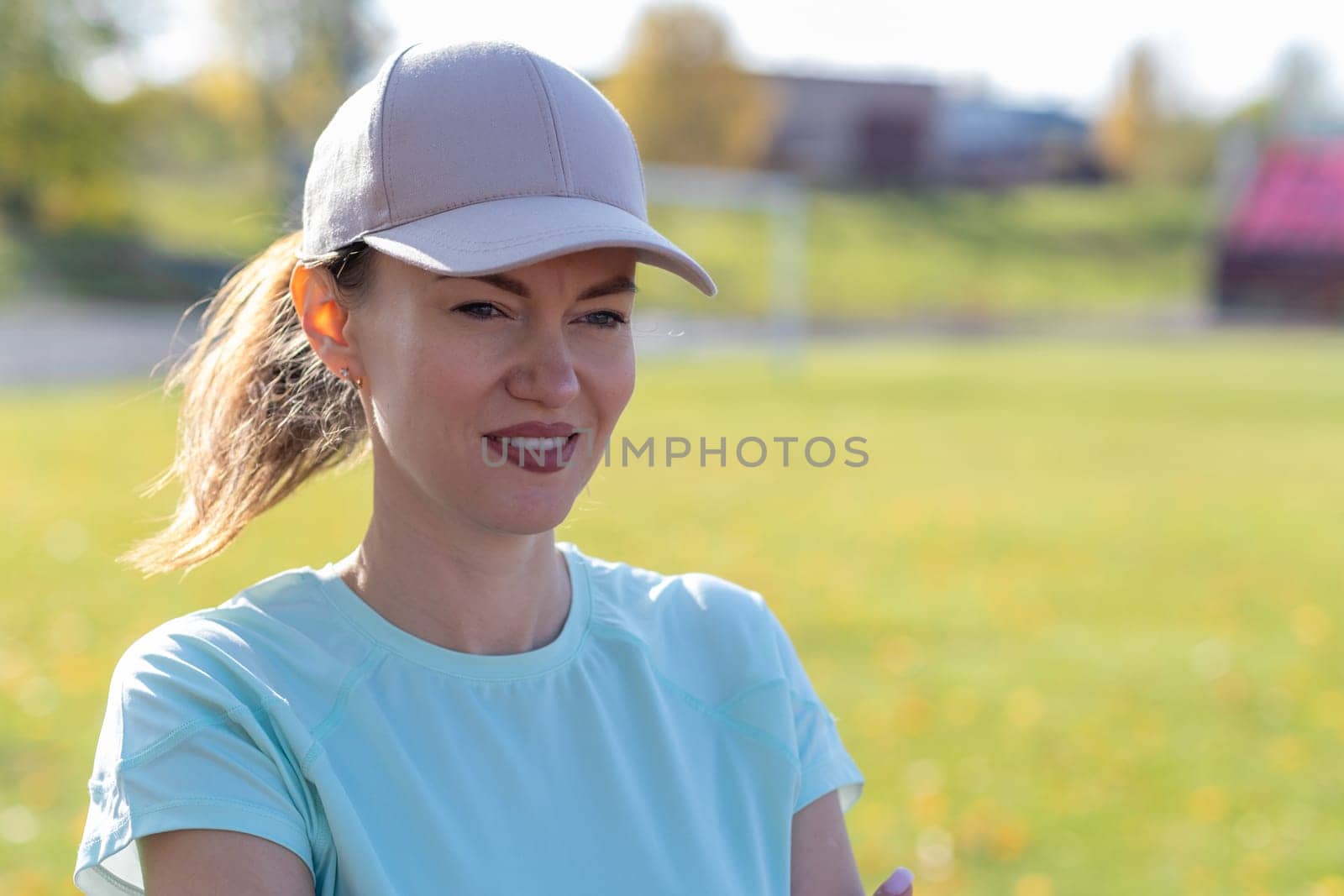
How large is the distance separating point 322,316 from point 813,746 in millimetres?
741

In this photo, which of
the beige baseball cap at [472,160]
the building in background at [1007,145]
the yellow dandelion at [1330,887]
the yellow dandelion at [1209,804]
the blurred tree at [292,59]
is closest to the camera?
the beige baseball cap at [472,160]

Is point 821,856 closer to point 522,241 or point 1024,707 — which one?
point 522,241

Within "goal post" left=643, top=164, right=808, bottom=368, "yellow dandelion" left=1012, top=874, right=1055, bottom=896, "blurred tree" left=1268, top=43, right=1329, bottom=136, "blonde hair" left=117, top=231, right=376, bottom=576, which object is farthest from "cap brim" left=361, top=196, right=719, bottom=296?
"blurred tree" left=1268, top=43, right=1329, bottom=136

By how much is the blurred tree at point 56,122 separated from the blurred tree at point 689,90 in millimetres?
21266

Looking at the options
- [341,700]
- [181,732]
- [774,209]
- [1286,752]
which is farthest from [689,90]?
[181,732]

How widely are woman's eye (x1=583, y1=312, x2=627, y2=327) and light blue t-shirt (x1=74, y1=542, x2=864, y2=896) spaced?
0.34 metres

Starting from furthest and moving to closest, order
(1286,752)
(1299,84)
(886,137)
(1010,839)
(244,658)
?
(1299,84)
(886,137)
(1286,752)
(1010,839)
(244,658)

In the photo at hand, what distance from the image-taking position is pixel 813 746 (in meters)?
1.74

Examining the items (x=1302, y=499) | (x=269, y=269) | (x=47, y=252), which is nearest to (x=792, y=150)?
(x=47, y=252)

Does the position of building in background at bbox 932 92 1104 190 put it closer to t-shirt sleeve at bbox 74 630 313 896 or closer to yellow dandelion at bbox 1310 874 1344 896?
yellow dandelion at bbox 1310 874 1344 896

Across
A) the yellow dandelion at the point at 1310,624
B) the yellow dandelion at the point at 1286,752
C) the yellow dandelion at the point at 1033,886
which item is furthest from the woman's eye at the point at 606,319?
the yellow dandelion at the point at 1310,624

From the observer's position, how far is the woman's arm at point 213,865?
134cm

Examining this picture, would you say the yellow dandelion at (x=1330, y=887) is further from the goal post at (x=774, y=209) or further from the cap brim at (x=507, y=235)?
the goal post at (x=774, y=209)

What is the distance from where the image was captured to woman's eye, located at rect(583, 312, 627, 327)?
5.12ft
